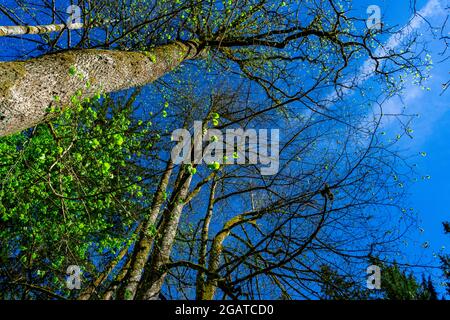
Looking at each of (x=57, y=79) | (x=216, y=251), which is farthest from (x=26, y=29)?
(x=216, y=251)

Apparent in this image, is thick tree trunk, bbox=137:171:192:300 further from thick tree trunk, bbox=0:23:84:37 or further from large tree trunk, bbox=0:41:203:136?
thick tree trunk, bbox=0:23:84:37

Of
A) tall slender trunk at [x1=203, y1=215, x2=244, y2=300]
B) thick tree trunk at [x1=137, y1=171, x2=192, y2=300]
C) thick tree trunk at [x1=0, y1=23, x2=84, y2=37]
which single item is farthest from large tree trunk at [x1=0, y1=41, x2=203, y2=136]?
tall slender trunk at [x1=203, y1=215, x2=244, y2=300]

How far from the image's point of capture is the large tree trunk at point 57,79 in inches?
103

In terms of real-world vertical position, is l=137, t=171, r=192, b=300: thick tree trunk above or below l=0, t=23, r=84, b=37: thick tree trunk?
below

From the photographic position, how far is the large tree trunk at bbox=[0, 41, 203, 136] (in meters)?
2.61

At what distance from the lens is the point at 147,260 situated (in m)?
5.29

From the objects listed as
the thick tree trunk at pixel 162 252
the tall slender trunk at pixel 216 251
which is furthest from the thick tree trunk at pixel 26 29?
the tall slender trunk at pixel 216 251

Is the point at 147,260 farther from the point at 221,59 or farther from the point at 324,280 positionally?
the point at 221,59

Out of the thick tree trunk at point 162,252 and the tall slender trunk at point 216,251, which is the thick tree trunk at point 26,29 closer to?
the thick tree trunk at point 162,252

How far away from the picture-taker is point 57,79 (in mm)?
3012

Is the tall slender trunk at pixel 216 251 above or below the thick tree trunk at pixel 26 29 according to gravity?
below
